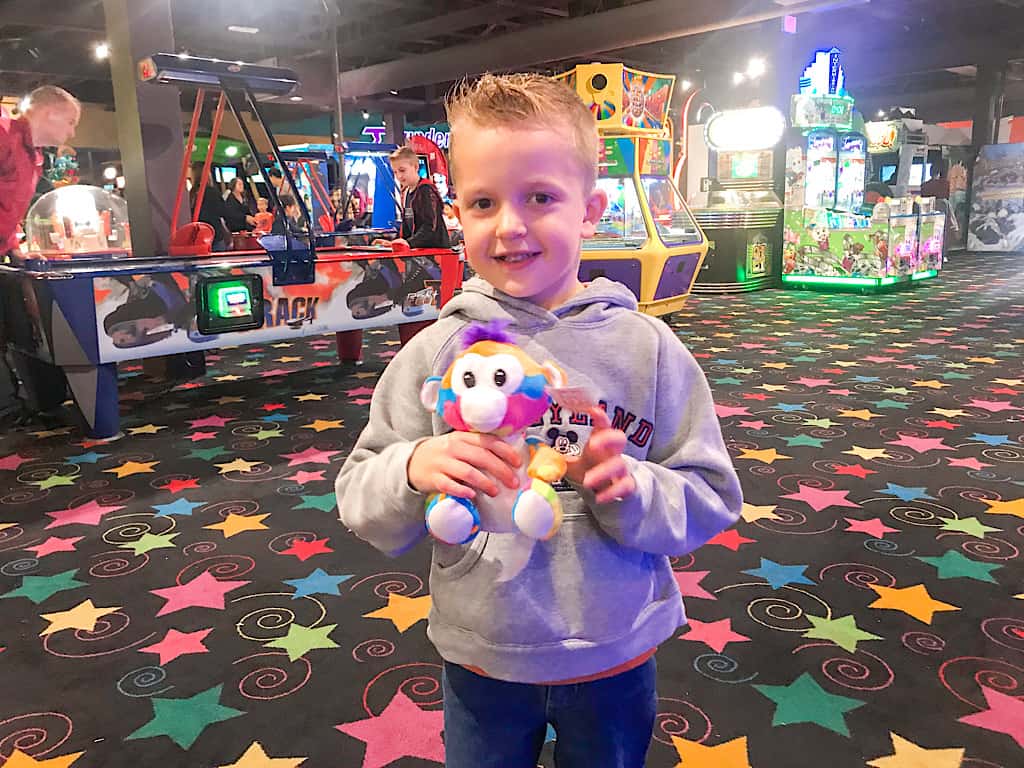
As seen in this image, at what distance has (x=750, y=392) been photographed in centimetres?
429

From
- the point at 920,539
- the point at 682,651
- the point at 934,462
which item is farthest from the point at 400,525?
the point at 934,462

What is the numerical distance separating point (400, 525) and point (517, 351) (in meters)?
0.24

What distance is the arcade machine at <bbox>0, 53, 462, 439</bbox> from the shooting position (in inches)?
135

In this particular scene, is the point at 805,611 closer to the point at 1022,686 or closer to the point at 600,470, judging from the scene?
the point at 1022,686

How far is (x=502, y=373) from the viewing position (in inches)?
28.0

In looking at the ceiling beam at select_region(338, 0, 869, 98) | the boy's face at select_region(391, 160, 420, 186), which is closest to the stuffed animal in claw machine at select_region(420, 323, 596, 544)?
the boy's face at select_region(391, 160, 420, 186)

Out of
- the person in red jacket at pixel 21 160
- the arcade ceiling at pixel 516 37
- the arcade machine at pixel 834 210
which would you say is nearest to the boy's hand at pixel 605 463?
the person in red jacket at pixel 21 160

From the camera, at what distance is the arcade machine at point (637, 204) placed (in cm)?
582

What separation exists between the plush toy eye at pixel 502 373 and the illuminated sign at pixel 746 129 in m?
9.04

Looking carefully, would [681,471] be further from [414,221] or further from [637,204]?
[637,204]

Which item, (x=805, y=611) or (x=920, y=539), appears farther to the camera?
(x=920, y=539)

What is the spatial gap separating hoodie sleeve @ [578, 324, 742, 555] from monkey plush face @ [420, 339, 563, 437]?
129mm

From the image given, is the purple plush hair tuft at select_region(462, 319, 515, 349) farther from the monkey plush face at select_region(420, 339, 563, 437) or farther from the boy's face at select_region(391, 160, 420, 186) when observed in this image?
the boy's face at select_region(391, 160, 420, 186)

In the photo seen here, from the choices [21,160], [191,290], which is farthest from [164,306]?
[21,160]
